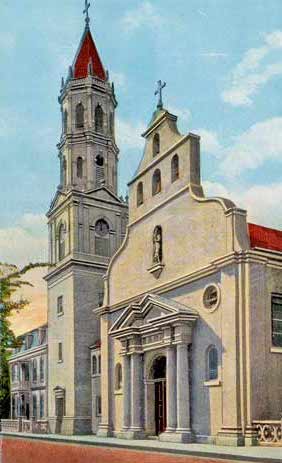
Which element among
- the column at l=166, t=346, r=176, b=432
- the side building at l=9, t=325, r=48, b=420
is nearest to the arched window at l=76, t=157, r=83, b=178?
the side building at l=9, t=325, r=48, b=420

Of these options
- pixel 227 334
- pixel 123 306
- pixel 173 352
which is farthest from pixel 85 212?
pixel 227 334

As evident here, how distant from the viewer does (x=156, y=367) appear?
88.6ft

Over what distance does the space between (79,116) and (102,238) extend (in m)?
7.69

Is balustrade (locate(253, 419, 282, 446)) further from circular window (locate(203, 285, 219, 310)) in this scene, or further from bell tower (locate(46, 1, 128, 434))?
bell tower (locate(46, 1, 128, 434))

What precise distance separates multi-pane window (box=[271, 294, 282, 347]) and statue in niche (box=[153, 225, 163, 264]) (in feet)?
20.5

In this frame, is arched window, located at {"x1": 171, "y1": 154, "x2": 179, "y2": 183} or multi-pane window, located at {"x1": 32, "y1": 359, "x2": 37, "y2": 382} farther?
multi-pane window, located at {"x1": 32, "y1": 359, "x2": 37, "y2": 382}

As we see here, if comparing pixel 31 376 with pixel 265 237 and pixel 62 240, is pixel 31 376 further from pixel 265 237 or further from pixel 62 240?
pixel 265 237

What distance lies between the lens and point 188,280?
2475cm

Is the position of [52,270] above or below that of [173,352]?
above

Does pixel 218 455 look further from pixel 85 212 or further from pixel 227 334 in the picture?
Result: pixel 85 212

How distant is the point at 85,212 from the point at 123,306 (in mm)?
10039

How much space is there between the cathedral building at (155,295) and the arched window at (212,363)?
0.12ft

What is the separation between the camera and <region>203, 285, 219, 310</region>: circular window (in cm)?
2314

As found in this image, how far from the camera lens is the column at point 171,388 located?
2394 cm
